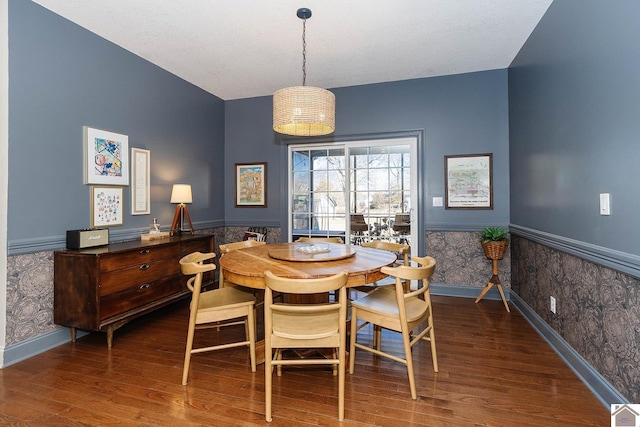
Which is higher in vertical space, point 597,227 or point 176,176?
point 176,176

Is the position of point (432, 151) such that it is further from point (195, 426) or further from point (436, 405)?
point (195, 426)

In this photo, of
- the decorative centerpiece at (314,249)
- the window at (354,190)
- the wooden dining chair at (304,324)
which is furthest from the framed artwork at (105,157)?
the wooden dining chair at (304,324)

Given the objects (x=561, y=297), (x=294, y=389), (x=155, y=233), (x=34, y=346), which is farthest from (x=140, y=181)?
(x=561, y=297)

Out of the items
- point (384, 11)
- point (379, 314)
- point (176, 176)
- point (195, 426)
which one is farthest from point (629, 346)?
point (176, 176)

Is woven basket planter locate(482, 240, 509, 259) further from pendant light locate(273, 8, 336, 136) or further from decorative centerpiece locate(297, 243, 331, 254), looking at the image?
pendant light locate(273, 8, 336, 136)

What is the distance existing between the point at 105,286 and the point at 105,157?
1318 mm

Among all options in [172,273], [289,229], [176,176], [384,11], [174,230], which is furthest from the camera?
[289,229]

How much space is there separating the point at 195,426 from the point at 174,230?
2.56 meters

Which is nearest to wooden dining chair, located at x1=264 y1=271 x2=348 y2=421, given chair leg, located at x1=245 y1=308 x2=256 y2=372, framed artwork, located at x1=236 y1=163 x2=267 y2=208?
chair leg, located at x1=245 y1=308 x2=256 y2=372

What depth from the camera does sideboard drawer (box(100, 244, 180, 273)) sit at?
104 inches

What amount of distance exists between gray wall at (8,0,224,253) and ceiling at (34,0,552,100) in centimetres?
21

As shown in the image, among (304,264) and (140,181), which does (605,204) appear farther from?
(140,181)

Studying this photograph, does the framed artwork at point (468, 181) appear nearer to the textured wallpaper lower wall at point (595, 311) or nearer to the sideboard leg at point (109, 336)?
the textured wallpaper lower wall at point (595, 311)

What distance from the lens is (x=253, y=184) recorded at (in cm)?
509
